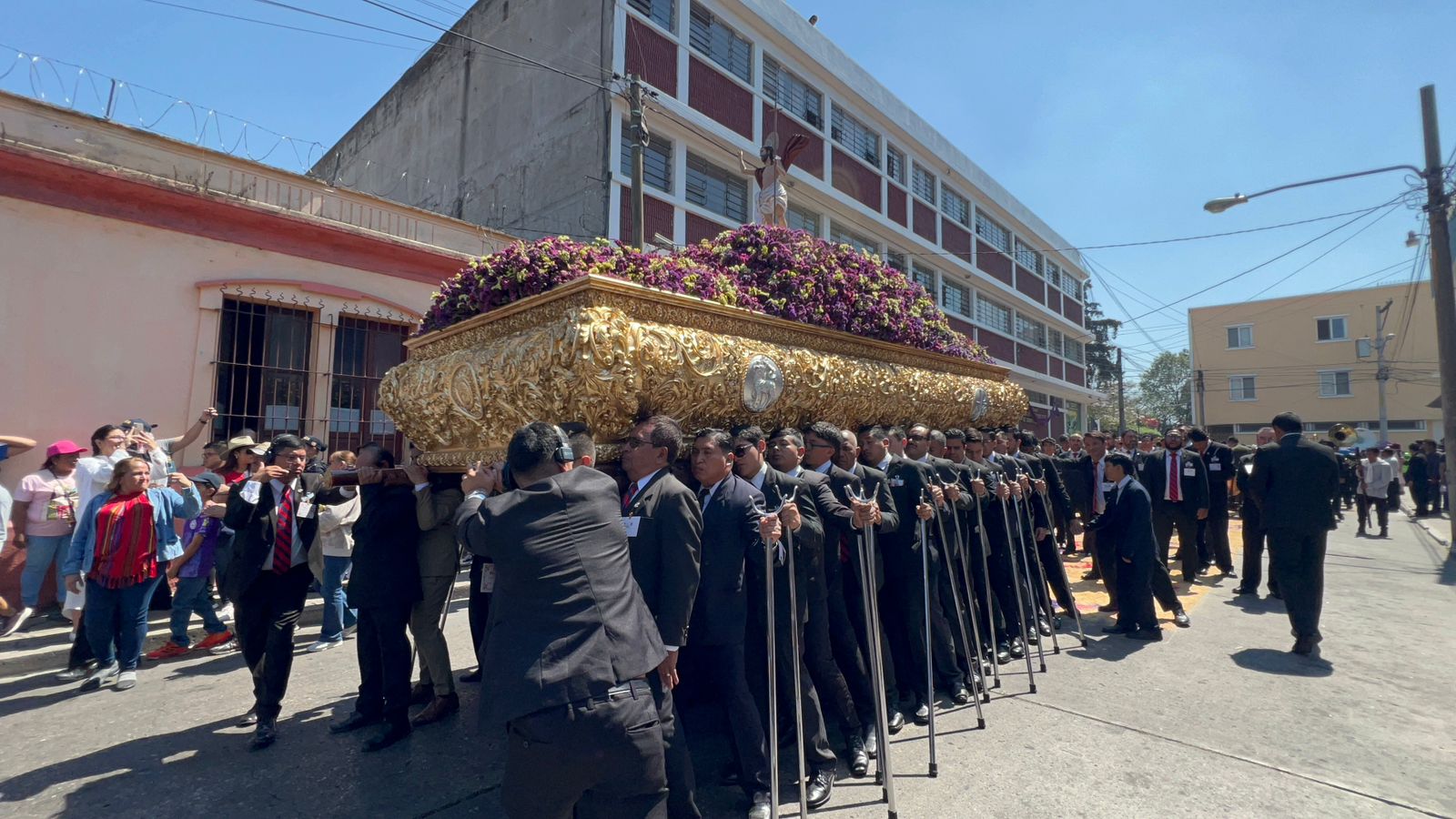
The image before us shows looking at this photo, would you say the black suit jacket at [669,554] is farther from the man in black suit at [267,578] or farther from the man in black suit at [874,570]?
the man in black suit at [267,578]

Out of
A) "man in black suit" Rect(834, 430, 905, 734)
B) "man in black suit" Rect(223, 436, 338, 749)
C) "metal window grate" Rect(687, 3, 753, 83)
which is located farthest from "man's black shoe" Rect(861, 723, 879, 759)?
"metal window grate" Rect(687, 3, 753, 83)

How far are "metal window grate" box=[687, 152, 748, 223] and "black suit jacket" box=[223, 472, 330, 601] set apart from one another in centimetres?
832

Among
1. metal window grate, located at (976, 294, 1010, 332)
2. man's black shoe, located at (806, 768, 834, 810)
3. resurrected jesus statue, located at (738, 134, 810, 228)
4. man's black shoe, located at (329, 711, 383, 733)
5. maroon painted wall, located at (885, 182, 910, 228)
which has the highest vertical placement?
maroon painted wall, located at (885, 182, 910, 228)

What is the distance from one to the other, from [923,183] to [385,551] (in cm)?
1637

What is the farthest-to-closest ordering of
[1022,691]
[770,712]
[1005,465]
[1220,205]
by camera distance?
[1220,205] → [1005,465] → [1022,691] → [770,712]

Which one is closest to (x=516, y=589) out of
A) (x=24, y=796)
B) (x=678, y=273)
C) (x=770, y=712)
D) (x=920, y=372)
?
(x=770, y=712)

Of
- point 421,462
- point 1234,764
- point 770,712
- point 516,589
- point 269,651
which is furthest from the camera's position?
point 421,462

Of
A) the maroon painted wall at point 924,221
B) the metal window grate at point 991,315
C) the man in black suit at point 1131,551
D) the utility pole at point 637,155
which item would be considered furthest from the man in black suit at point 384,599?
the metal window grate at point 991,315

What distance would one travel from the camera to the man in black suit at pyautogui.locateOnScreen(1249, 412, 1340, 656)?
4934 mm

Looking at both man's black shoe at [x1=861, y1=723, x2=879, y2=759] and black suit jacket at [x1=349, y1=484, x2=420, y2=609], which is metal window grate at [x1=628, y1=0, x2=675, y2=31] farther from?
man's black shoe at [x1=861, y1=723, x2=879, y2=759]

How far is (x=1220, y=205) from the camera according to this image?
33.4 feet

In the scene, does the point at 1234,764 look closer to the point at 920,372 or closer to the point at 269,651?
the point at 920,372

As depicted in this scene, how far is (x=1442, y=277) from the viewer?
9.30 m

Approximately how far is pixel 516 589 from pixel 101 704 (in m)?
3.94
